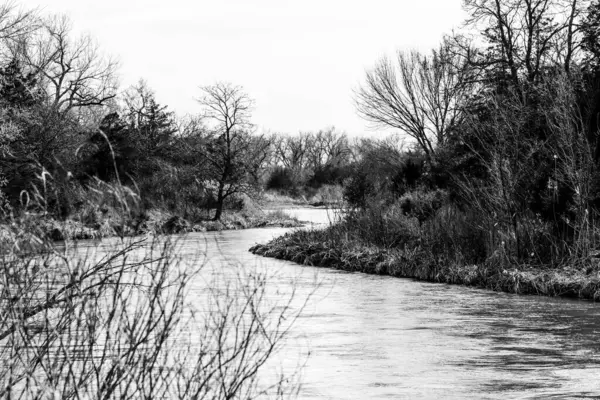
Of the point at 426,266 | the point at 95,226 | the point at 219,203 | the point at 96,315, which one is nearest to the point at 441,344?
the point at 95,226

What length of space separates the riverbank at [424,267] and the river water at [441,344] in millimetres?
658

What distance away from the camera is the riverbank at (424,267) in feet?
68.4

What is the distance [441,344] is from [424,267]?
1015cm

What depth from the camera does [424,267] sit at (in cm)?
2481

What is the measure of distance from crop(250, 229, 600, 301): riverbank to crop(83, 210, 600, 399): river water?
658 millimetres

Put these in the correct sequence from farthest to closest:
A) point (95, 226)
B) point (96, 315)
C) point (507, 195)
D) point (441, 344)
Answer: point (507, 195), point (441, 344), point (95, 226), point (96, 315)

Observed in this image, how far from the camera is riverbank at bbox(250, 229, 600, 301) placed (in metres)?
20.8

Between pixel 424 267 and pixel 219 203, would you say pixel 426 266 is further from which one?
pixel 219 203

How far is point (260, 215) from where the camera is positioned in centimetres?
5438

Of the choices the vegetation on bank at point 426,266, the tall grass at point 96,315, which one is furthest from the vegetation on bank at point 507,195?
the tall grass at point 96,315

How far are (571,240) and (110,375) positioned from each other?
63.3 feet

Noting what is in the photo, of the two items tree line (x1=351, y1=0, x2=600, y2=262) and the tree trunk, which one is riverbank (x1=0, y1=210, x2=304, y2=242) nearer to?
tree line (x1=351, y1=0, x2=600, y2=262)

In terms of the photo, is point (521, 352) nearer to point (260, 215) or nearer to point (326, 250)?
point (326, 250)

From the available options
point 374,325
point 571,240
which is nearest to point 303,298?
point 374,325
